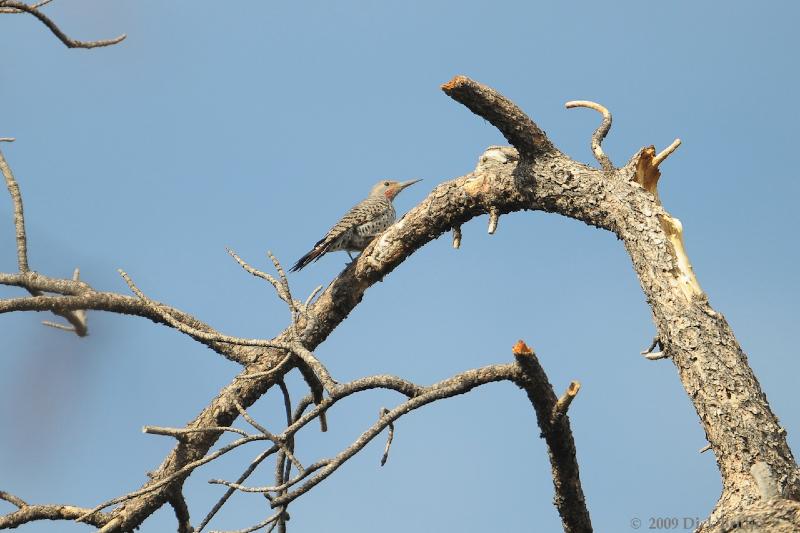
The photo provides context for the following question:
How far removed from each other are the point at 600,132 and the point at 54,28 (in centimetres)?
391

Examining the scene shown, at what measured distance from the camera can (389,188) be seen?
9891 millimetres

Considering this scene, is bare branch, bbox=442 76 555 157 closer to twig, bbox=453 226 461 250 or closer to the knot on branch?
the knot on branch

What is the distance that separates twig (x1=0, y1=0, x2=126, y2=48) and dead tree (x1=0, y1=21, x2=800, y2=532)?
0.03 m

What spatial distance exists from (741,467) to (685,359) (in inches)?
24.5

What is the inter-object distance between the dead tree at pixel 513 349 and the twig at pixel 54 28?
0.09ft

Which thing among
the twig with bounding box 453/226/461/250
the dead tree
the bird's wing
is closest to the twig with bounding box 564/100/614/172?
the dead tree

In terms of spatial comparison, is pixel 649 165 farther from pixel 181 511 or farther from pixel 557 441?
Result: pixel 181 511

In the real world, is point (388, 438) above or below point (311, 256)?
below

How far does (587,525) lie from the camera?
547 centimetres

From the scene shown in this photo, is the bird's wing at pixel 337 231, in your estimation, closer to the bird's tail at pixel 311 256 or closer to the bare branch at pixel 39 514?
the bird's tail at pixel 311 256

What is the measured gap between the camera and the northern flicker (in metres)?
7.71

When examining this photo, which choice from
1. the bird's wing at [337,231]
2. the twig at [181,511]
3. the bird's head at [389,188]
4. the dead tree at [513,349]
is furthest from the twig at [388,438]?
the bird's head at [389,188]

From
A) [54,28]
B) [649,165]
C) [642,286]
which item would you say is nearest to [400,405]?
[642,286]

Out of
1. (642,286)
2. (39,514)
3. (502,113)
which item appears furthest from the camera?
(502,113)
